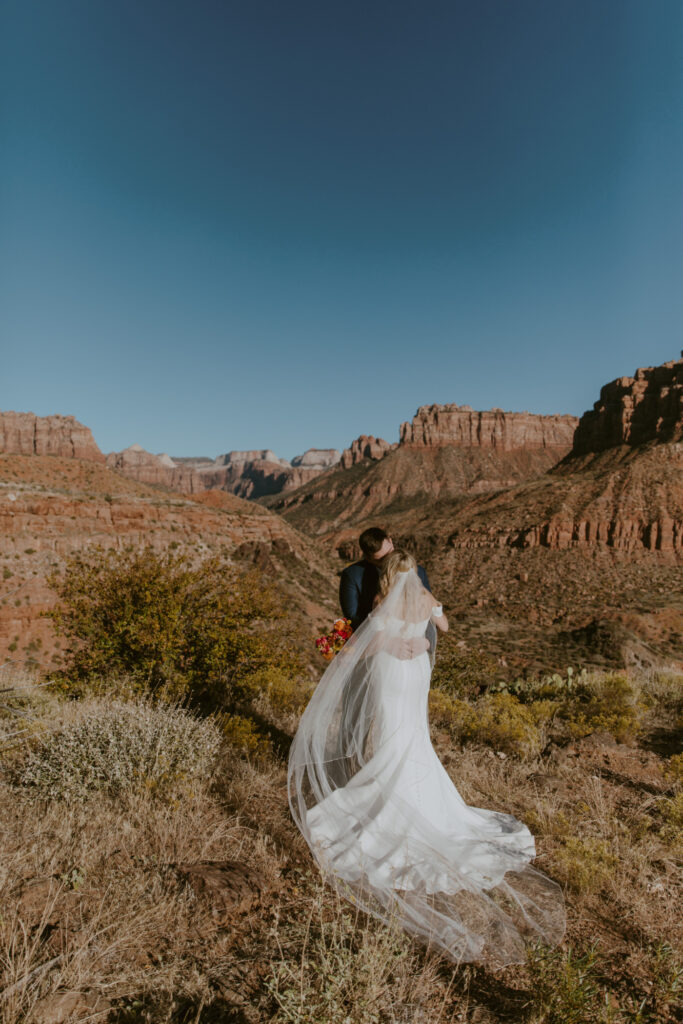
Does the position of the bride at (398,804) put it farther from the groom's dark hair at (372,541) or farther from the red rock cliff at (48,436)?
the red rock cliff at (48,436)

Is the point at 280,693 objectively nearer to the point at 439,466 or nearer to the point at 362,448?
the point at 439,466

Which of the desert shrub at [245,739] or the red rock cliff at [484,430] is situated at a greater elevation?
the red rock cliff at [484,430]

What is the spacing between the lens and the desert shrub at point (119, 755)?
3.61m

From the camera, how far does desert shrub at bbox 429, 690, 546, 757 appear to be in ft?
17.2

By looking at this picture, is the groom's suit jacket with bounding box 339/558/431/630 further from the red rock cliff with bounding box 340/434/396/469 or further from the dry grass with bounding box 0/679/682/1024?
the red rock cliff with bounding box 340/434/396/469

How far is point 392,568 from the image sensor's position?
3467 mm

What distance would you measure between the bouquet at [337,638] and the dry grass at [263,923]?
4.10 feet

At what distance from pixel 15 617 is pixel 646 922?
951 inches

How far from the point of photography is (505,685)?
8.79 meters

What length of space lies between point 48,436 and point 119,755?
485 feet

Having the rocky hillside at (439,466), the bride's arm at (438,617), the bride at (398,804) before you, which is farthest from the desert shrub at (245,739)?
the rocky hillside at (439,466)

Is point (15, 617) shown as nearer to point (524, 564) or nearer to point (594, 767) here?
point (594, 767)

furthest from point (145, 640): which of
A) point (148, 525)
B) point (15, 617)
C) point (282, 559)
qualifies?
point (282, 559)

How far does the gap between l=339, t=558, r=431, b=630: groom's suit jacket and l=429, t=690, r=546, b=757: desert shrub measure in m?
2.67
